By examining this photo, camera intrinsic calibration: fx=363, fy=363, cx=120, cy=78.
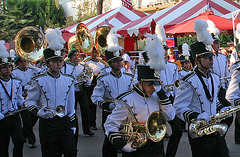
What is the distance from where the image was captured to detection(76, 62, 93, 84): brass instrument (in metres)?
8.65

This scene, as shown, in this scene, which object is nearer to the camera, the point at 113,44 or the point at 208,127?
the point at 208,127

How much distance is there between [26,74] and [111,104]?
3906 mm

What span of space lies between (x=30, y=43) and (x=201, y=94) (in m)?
4.53

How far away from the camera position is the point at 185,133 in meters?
8.43

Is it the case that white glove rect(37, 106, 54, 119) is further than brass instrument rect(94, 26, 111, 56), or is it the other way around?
brass instrument rect(94, 26, 111, 56)

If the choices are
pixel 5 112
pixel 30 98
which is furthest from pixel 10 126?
pixel 30 98

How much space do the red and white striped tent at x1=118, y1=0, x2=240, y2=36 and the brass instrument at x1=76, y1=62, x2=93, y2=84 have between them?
20.9 ft

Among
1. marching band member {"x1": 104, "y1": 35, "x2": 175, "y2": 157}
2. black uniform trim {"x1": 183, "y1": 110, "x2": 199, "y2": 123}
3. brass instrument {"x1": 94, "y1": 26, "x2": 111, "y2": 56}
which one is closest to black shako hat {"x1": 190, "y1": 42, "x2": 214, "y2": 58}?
black uniform trim {"x1": 183, "y1": 110, "x2": 199, "y2": 123}

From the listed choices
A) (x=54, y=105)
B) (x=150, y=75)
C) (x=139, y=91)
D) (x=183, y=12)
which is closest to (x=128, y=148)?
(x=139, y=91)

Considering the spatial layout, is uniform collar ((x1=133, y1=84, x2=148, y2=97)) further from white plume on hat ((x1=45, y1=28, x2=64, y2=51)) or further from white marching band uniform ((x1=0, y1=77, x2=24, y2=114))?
white marching band uniform ((x1=0, y1=77, x2=24, y2=114))

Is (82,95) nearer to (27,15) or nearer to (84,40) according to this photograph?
(84,40)

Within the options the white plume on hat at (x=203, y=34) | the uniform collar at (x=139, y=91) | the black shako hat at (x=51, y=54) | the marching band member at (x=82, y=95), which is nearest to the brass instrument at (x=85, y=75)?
the marching band member at (x=82, y=95)

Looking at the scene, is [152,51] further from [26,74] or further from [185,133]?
[26,74]

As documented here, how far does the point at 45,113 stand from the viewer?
5.14 meters
